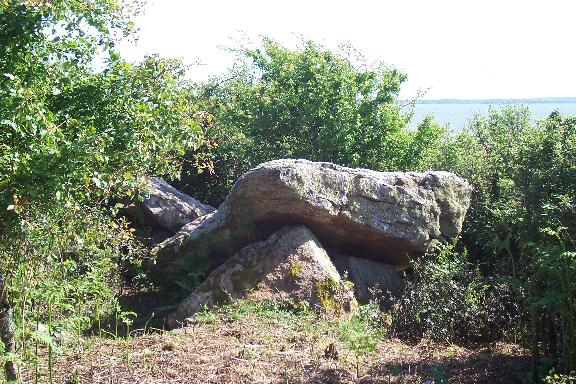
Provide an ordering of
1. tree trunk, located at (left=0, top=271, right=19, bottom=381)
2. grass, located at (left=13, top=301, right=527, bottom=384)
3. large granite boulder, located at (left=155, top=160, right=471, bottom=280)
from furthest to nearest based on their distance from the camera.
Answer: large granite boulder, located at (left=155, top=160, right=471, bottom=280) < grass, located at (left=13, top=301, right=527, bottom=384) < tree trunk, located at (left=0, top=271, right=19, bottom=381)

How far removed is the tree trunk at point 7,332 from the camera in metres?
Result: 5.55

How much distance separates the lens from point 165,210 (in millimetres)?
11547

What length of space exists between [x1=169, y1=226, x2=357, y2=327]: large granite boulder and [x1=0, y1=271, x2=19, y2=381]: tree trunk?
3.09 meters

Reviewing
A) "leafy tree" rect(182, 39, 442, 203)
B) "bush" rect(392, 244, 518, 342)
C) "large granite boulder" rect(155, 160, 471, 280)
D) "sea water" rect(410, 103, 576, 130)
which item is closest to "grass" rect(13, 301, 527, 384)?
"bush" rect(392, 244, 518, 342)

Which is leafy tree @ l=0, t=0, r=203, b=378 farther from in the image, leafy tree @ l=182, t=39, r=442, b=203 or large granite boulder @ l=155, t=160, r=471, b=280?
leafy tree @ l=182, t=39, r=442, b=203

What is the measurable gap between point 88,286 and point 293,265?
2.70 metres

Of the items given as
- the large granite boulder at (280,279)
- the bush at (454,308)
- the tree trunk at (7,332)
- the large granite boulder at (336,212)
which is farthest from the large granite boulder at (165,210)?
Result: the tree trunk at (7,332)

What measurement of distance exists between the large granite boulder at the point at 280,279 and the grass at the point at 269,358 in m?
0.48

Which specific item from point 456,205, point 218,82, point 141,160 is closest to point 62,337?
point 141,160

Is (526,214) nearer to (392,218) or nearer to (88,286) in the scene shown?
(392,218)

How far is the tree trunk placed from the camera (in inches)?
218

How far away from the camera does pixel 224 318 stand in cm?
828

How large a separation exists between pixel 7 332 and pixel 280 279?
13.2ft

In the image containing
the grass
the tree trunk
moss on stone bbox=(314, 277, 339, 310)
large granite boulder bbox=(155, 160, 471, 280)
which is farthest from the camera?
large granite boulder bbox=(155, 160, 471, 280)
